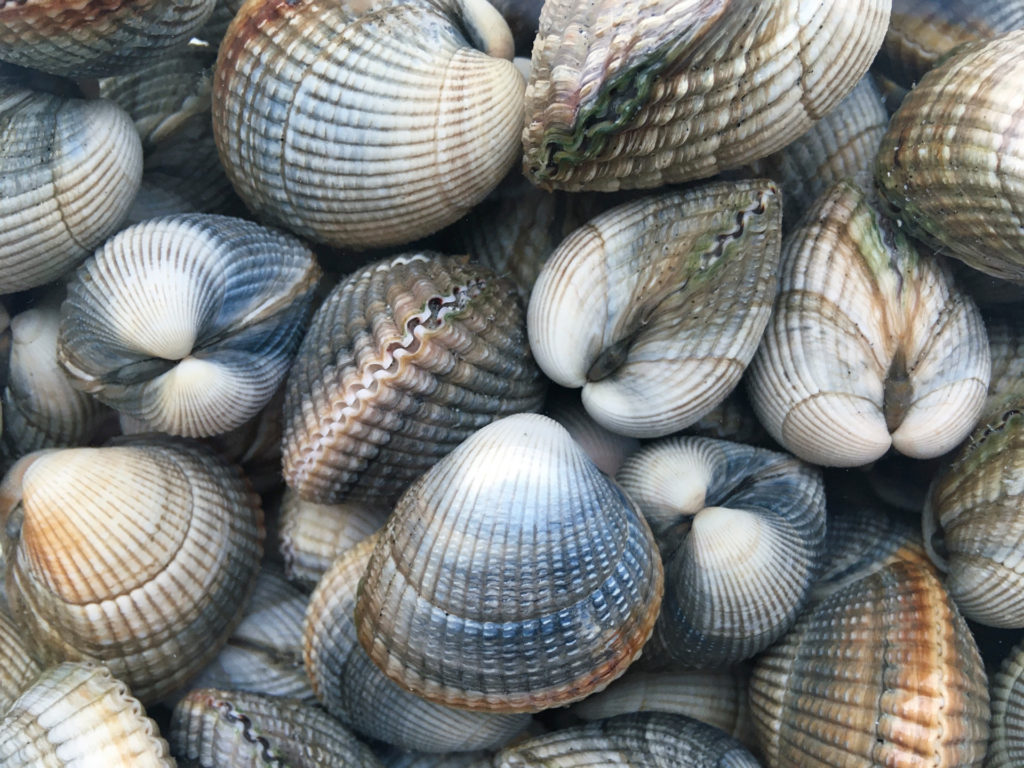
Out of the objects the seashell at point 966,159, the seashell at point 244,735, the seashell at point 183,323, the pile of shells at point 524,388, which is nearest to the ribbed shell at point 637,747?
the pile of shells at point 524,388

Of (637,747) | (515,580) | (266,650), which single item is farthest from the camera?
(266,650)

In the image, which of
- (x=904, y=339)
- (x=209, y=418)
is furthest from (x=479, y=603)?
(x=904, y=339)

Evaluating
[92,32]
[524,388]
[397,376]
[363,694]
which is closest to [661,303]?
[524,388]

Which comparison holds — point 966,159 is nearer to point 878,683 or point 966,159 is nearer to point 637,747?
point 878,683

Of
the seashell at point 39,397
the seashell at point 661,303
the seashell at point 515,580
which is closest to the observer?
the seashell at point 515,580

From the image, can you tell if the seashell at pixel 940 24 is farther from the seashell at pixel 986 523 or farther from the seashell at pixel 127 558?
the seashell at pixel 127 558

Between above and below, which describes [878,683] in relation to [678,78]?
below
